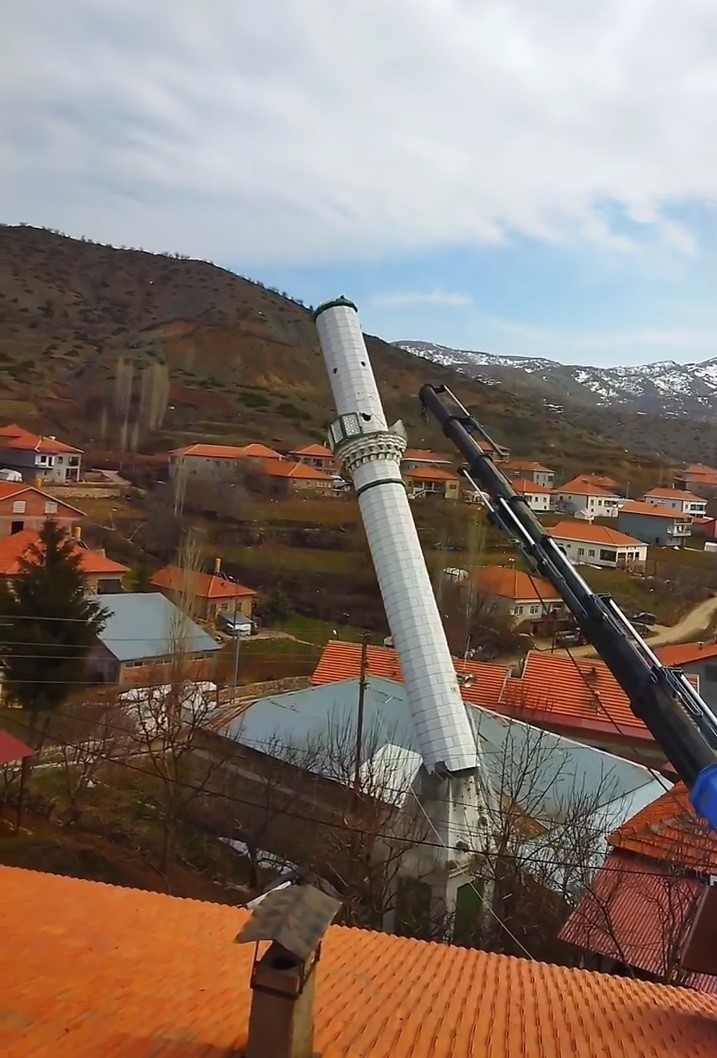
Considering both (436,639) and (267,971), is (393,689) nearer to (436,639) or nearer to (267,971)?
(436,639)

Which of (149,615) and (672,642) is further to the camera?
(672,642)

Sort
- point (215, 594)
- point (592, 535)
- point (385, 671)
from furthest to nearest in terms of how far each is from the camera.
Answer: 1. point (592, 535)
2. point (215, 594)
3. point (385, 671)

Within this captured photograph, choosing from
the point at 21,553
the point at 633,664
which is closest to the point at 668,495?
the point at 21,553

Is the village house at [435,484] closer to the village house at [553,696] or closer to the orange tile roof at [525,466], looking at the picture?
the orange tile roof at [525,466]

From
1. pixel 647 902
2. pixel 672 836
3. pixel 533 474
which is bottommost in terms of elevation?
pixel 647 902

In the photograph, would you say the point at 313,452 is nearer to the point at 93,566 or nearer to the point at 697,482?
the point at 93,566

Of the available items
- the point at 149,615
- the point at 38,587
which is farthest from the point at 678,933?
the point at 149,615

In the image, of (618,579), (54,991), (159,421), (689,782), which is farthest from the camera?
(159,421)

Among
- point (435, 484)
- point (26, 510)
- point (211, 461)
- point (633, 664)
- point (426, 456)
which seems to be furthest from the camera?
point (426, 456)
